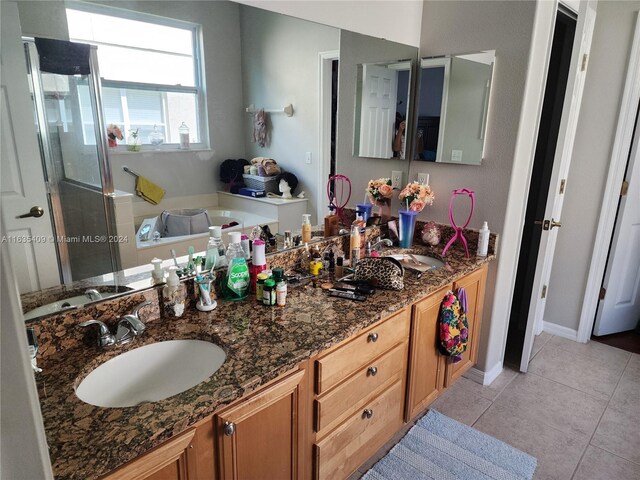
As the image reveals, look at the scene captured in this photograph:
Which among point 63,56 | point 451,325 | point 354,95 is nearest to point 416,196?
point 354,95

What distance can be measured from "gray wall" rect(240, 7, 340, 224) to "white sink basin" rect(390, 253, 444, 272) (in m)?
0.55

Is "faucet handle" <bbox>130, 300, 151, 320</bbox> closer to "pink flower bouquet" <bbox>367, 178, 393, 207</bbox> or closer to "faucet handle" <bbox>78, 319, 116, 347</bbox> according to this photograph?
"faucet handle" <bbox>78, 319, 116, 347</bbox>

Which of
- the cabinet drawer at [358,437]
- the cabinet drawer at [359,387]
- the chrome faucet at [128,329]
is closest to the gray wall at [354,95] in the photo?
the cabinet drawer at [359,387]

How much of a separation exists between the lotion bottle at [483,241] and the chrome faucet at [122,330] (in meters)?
1.74

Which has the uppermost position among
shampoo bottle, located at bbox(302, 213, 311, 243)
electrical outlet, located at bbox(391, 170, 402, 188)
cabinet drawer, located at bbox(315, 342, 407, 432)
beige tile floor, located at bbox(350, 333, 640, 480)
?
electrical outlet, located at bbox(391, 170, 402, 188)

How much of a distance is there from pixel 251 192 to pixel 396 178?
1115 mm

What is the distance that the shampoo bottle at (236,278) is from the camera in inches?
62.4

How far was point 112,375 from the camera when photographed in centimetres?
120

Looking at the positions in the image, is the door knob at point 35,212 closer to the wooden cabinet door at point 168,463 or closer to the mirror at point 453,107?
the wooden cabinet door at point 168,463

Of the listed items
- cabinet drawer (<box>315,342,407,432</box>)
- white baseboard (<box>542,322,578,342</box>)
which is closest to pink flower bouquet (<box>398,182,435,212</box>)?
cabinet drawer (<box>315,342,407,432</box>)

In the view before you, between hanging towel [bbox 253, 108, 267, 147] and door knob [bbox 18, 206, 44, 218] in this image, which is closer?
door knob [bbox 18, 206, 44, 218]

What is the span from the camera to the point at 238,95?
1.63m

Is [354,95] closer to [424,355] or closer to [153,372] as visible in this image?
[424,355]

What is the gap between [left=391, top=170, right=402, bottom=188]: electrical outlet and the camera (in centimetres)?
253
